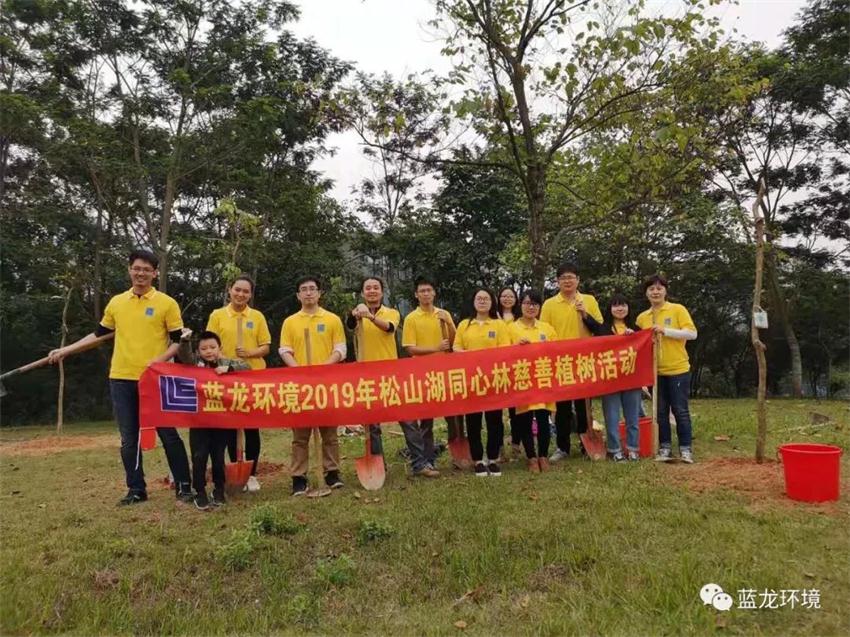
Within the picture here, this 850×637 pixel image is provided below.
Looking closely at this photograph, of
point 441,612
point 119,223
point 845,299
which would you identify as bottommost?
point 441,612

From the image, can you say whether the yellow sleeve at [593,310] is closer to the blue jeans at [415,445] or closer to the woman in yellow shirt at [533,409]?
the woman in yellow shirt at [533,409]

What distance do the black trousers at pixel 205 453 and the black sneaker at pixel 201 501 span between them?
0.03m

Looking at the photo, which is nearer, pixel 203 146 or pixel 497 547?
pixel 497 547

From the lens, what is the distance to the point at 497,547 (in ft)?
12.4

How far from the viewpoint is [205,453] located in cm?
498

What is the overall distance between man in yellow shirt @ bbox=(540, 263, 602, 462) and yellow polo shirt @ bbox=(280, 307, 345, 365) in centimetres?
233

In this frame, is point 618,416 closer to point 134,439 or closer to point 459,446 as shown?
point 459,446

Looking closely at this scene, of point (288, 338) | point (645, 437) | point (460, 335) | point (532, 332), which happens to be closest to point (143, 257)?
point (288, 338)

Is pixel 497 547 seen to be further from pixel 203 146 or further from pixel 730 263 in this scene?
pixel 730 263

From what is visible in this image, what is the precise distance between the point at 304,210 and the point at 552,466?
14652mm

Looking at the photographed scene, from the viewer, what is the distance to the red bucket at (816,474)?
431cm

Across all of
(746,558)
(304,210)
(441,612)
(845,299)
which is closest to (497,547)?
(441,612)

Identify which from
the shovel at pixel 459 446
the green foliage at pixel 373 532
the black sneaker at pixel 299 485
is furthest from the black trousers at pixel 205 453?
the shovel at pixel 459 446

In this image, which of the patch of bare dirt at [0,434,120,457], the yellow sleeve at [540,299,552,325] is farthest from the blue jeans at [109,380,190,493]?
the patch of bare dirt at [0,434,120,457]
